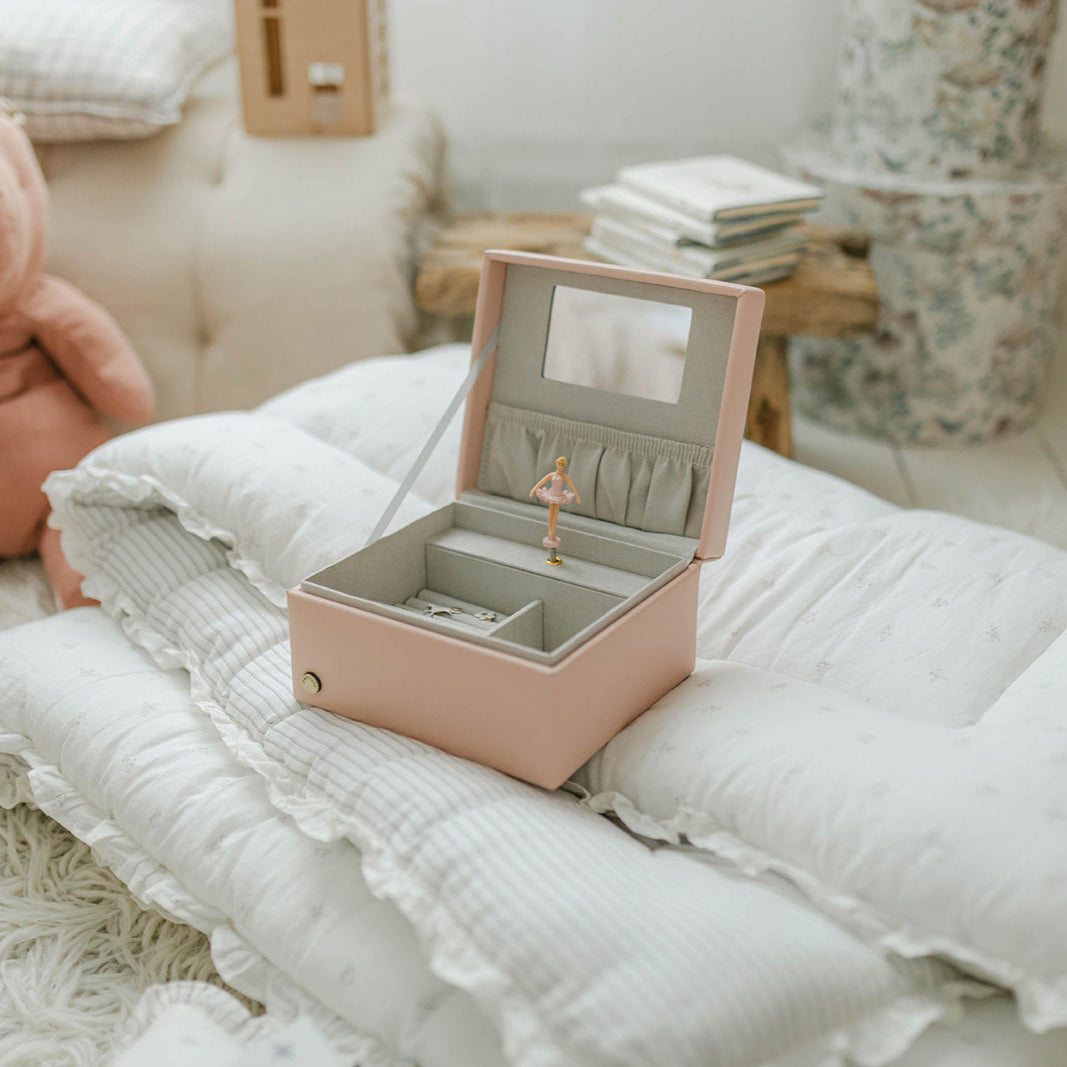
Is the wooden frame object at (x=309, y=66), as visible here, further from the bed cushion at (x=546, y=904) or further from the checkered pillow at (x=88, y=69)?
the bed cushion at (x=546, y=904)

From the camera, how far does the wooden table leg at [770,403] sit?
1703 mm

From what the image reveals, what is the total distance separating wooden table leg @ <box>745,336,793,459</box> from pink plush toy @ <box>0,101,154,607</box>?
86 cm

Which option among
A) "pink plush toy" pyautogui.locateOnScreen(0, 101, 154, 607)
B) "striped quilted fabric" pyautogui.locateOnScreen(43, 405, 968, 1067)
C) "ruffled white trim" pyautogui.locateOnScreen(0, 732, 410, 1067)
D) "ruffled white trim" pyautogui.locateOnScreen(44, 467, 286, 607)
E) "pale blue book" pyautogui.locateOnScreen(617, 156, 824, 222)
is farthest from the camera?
"pale blue book" pyautogui.locateOnScreen(617, 156, 824, 222)

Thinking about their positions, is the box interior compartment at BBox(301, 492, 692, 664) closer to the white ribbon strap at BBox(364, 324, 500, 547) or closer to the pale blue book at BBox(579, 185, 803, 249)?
the white ribbon strap at BBox(364, 324, 500, 547)

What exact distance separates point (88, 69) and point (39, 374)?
48cm

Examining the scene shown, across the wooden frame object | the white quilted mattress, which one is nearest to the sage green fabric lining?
the white quilted mattress

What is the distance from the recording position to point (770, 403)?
5.59 ft

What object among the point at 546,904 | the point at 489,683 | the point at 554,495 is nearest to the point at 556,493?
the point at 554,495

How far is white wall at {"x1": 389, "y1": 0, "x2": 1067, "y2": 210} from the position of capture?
2.00m

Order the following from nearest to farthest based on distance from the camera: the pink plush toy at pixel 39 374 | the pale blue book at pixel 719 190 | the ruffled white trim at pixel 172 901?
the ruffled white trim at pixel 172 901 → the pink plush toy at pixel 39 374 → the pale blue book at pixel 719 190

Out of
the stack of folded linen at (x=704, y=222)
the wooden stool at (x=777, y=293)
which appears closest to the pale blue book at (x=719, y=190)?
the stack of folded linen at (x=704, y=222)

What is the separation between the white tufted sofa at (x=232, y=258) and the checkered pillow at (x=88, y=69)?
7 cm

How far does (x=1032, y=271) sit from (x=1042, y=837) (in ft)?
4.28

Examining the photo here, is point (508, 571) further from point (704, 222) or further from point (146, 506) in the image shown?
point (704, 222)
